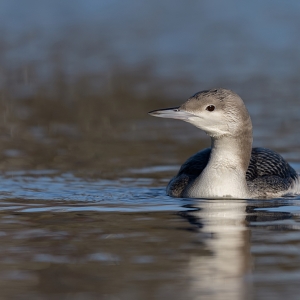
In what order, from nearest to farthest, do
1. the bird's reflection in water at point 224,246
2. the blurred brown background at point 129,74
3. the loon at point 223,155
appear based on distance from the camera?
the bird's reflection in water at point 224,246 → the loon at point 223,155 → the blurred brown background at point 129,74

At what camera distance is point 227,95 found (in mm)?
9766

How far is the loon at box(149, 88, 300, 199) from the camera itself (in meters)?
9.65

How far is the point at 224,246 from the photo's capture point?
292 inches

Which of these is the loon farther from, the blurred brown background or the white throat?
the blurred brown background

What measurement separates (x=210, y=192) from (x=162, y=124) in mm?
5835

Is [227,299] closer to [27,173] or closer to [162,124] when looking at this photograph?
[27,173]

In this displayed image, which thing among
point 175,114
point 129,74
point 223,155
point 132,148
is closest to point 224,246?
point 175,114

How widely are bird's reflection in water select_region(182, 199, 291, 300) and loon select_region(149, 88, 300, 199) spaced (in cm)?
22

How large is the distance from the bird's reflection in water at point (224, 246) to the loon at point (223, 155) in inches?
8.6

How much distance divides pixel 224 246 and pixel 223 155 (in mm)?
2588

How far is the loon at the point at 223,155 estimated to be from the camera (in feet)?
31.7

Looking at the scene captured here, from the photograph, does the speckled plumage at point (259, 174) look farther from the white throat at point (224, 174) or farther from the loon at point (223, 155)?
the white throat at point (224, 174)

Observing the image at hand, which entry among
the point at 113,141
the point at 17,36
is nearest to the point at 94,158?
the point at 113,141

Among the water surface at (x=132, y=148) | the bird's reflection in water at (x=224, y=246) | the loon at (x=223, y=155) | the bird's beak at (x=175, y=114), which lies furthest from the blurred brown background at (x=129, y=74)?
the bird's reflection in water at (x=224, y=246)
